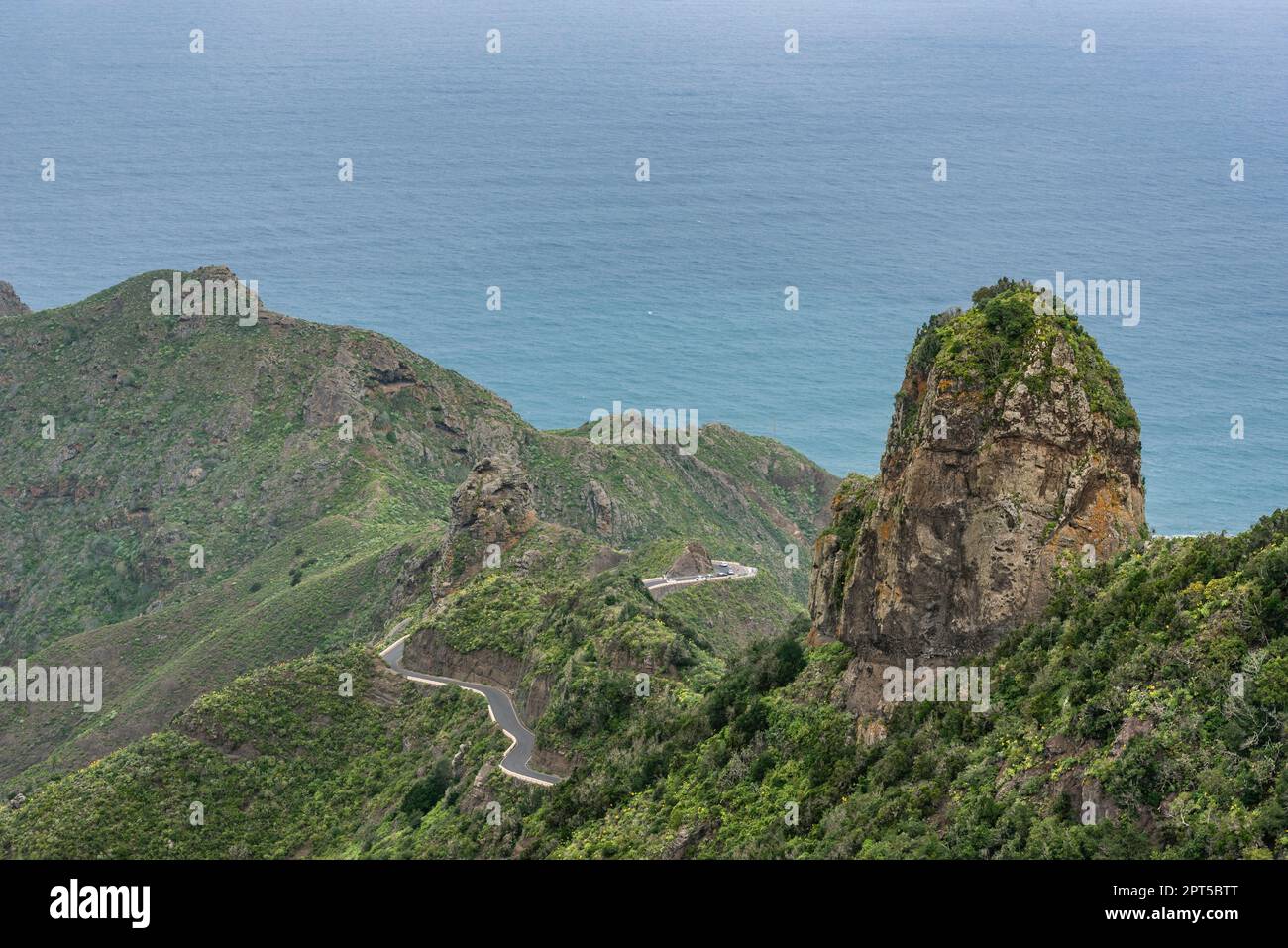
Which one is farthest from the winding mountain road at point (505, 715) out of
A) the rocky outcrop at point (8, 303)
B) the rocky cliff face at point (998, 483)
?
the rocky outcrop at point (8, 303)

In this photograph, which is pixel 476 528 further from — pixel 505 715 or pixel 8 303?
pixel 8 303

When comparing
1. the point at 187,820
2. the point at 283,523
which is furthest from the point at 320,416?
the point at 187,820

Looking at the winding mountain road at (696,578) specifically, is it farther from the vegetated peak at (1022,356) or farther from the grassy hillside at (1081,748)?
the vegetated peak at (1022,356)

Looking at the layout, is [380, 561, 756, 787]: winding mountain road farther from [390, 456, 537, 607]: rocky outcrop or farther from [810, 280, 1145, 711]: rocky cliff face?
[810, 280, 1145, 711]: rocky cliff face

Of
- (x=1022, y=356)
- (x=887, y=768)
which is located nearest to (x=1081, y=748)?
(x=887, y=768)
